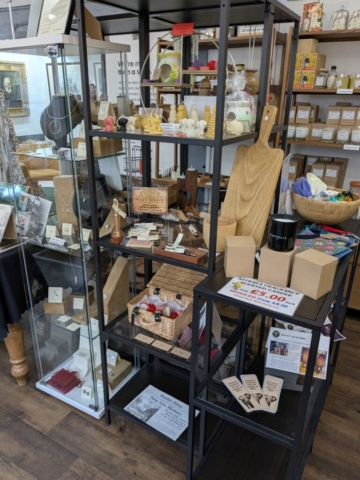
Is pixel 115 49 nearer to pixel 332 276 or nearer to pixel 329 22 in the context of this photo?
pixel 332 276

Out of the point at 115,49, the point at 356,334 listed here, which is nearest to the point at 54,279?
the point at 115,49

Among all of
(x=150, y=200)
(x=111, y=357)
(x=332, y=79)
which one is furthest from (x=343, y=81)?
(x=111, y=357)

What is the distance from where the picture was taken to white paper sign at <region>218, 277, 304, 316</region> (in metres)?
1.00

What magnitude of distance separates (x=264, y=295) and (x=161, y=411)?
3.19 feet

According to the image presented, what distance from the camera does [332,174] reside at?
9.06 feet

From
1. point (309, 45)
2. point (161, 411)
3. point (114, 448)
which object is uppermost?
point (309, 45)

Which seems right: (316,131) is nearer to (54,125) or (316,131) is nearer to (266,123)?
(266,123)

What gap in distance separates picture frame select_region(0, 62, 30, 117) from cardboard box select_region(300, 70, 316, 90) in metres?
1.90

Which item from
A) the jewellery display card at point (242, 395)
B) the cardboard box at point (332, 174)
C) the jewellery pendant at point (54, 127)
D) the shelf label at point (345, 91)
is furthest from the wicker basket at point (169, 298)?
the shelf label at point (345, 91)

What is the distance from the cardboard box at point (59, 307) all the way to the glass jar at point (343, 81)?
2278 mm

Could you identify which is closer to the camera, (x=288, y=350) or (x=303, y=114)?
(x=288, y=350)

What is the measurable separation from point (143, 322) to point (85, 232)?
19.5 inches

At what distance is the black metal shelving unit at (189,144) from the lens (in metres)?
1.13

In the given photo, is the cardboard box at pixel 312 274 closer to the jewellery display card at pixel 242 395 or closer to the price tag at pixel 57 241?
the jewellery display card at pixel 242 395
